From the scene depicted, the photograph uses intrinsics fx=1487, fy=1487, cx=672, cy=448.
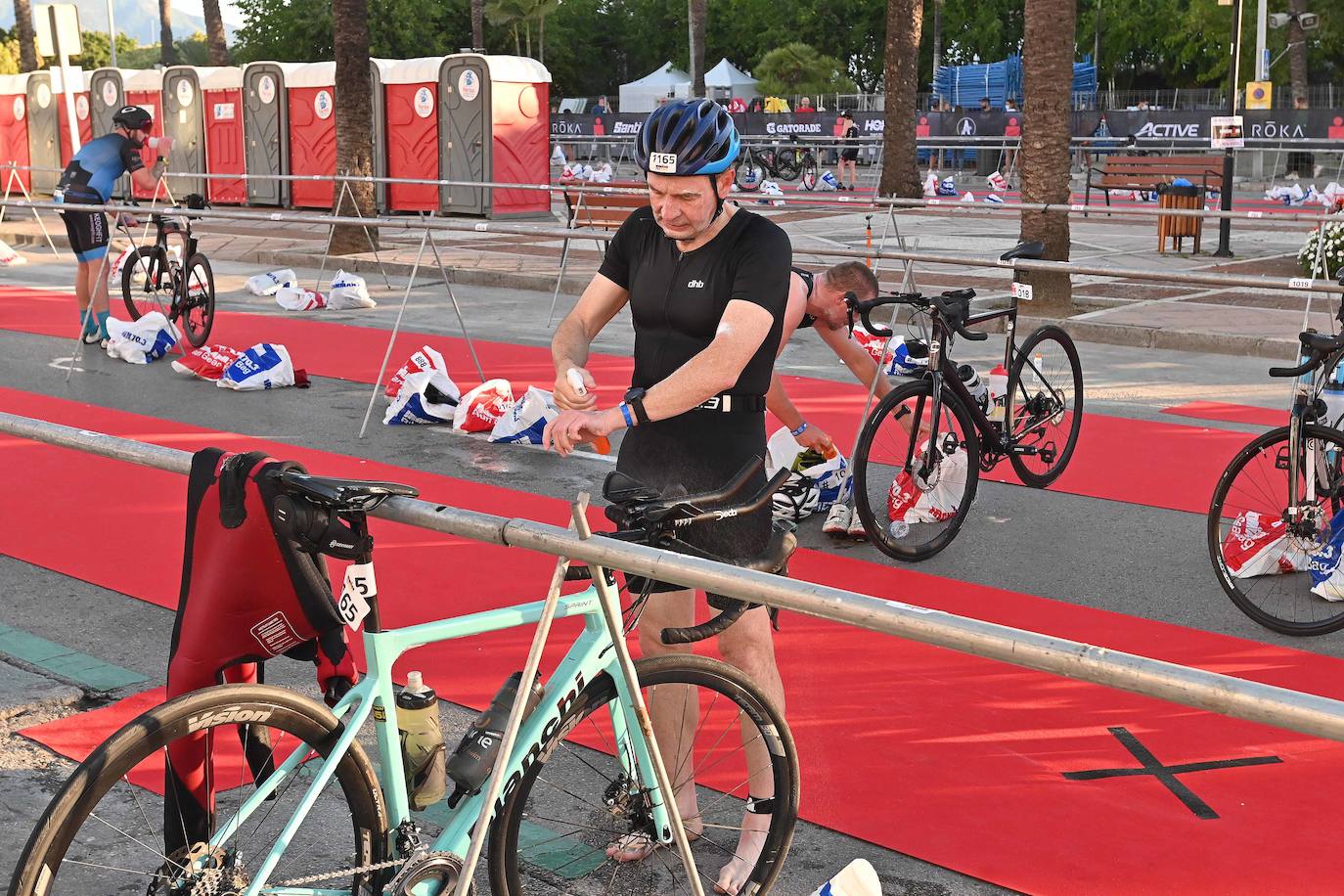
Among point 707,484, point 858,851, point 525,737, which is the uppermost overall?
point 707,484

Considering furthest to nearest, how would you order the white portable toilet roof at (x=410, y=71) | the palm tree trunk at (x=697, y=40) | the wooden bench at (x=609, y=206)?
the palm tree trunk at (x=697, y=40) < the white portable toilet roof at (x=410, y=71) < the wooden bench at (x=609, y=206)

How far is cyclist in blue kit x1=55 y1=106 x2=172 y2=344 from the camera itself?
43.4 feet

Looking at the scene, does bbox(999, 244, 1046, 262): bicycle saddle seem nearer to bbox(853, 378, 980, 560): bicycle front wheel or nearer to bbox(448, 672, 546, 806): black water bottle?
bbox(853, 378, 980, 560): bicycle front wheel

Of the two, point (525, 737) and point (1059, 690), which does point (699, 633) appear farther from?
point (1059, 690)

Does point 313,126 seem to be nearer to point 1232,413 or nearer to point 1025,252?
point 1232,413

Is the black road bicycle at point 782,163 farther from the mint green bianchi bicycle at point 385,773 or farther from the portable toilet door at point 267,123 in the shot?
the mint green bianchi bicycle at point 385,773

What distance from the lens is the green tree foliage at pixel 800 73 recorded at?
187ft

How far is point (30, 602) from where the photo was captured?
6.73 metres

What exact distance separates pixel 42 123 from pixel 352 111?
16.1m

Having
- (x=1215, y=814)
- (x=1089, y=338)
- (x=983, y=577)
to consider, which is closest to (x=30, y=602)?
(x=983, y=577)

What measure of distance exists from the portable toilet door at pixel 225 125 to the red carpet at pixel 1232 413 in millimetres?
23369

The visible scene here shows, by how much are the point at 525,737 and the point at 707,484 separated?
1.22 meters

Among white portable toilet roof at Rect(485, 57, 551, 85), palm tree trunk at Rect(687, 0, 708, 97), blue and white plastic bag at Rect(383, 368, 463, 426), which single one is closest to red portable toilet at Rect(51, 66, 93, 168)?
white portable toilet roof at Rect(485, 57, 551, 85)

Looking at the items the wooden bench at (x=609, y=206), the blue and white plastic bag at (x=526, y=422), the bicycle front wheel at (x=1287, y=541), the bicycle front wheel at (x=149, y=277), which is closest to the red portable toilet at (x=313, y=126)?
the wooden bench at (x=609, y=206)
